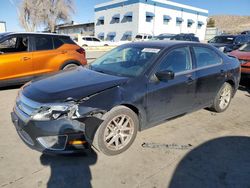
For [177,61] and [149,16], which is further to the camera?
[149,16]

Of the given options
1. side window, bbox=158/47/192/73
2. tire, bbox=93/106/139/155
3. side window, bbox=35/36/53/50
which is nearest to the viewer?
tire, bbox=93/106/139/155

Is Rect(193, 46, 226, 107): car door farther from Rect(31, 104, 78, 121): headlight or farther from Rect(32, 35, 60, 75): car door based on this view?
Rect(32, 35, 60, 75): car door

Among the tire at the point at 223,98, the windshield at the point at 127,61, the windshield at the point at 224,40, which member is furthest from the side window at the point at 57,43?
the windshield at the point at 224,40

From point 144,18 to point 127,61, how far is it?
39333 millimetres

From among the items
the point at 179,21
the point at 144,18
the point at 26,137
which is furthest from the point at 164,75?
the point at 179,21

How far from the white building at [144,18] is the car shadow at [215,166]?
1533 inches

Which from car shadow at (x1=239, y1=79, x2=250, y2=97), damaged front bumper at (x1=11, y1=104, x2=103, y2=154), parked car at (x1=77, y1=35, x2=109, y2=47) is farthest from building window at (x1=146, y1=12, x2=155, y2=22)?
damaged front bumper at (x1=11, y1=104, x2=103, y2=154)

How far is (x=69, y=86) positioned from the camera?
10.9ft

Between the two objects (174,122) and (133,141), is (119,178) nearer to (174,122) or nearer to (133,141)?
(133,141)

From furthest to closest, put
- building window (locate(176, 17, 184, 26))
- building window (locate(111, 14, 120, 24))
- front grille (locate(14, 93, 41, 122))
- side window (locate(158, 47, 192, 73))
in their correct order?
building window (locate(176, 17, 184, 26))
building window (locate(111, 14, 120, 24))
side window (locate(158, 47, 192, 73))
front grille (locate(14, 93, 41, 122))

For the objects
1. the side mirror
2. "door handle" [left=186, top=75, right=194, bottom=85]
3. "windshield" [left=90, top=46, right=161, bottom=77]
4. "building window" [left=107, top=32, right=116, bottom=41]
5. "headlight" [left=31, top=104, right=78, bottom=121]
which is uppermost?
"building window" [left=107, top=32, right=116, bottom=41]

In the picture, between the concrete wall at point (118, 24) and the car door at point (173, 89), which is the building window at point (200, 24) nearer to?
the concrete wall at point (118, 24)

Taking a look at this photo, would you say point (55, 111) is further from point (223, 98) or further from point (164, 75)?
point (223, 98)

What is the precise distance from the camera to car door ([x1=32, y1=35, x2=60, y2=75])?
651 centimetres
